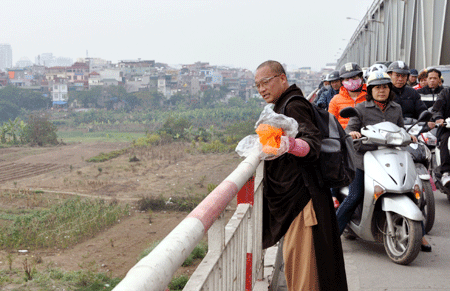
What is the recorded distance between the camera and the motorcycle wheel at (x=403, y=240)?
3611 mm

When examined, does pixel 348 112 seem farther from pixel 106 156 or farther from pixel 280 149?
pixel 106 156

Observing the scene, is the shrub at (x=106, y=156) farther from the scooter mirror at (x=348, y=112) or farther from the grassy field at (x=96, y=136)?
the scooter mirror at (x=348, y=112)

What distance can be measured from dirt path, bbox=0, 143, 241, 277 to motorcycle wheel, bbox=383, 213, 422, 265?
973cm

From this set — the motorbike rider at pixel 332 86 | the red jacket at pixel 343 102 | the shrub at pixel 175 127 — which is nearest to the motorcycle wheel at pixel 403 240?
the red jacket at pixel 343 102

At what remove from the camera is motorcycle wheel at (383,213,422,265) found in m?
3.61

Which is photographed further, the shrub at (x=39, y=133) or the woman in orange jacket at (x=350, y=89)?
the shrub at (x=39, y=133)

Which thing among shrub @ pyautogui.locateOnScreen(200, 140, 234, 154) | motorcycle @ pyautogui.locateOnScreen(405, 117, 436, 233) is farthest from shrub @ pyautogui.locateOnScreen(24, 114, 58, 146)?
motorcycle @ pyautogui.locateOnScreen(405, 117, 436, 233)

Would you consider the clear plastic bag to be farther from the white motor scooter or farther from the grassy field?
the grassy field

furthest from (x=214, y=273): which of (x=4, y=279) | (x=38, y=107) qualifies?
(x=38, y=107)

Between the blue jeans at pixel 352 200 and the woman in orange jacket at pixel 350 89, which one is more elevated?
the woman in orange jacket at pixel 350 89

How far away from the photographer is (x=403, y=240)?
12.4 feet

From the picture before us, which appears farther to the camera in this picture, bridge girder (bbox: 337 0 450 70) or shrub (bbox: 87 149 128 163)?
shrub (bbox: 87 149 128 163)

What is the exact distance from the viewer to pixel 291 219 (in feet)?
7.93

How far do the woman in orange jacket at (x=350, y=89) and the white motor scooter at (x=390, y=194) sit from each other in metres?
0.90
